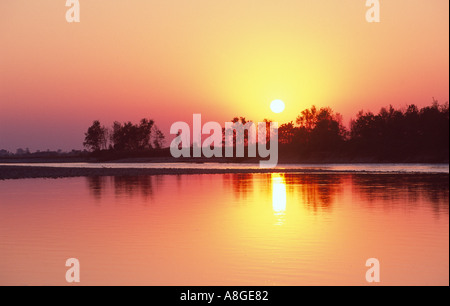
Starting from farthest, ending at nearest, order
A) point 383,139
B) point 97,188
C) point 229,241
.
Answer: point 383,139
point 97,188
point 229,241

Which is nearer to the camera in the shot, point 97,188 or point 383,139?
point 97,188

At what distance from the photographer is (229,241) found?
20.2 m

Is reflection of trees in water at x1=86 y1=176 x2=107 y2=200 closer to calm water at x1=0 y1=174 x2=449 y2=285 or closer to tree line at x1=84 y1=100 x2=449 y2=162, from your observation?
calm water at x1=0 y1=174 x2=449 y2=285

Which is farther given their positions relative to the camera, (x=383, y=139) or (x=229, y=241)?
(x=383, y=139)

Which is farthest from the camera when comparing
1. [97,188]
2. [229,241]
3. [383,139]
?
[383,139]

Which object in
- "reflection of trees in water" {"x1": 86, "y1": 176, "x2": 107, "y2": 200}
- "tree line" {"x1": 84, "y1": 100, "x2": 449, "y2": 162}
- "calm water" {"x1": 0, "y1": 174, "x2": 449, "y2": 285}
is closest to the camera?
"calm water" {"x1": 0, "y1": 174, "x2": 449, "y2": 285}

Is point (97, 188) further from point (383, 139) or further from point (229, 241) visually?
point (383, 139)

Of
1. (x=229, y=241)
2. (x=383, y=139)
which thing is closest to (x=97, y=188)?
(x=229, y=241)

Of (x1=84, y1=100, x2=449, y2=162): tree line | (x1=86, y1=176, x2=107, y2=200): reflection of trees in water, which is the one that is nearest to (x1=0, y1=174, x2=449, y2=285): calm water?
(x1=86, y1=176, x2=107, y2=200): reflection of trees in water

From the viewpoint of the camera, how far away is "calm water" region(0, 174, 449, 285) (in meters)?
15.1

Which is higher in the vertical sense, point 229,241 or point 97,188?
point 97,188

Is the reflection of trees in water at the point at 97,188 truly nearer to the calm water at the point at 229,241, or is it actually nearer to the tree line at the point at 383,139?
the calm water at the point at 229,241

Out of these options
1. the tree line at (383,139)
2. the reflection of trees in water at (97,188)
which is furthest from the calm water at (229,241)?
the tree line at (383,139)
